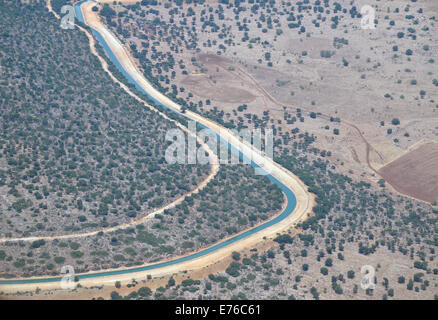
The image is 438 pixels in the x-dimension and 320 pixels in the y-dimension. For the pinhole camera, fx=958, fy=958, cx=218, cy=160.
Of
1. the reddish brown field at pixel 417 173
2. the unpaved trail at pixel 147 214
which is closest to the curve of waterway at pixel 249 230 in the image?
the unpaved trail at pixel 147 214

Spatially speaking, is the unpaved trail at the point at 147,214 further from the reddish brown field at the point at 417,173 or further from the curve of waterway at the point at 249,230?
the reddish brown field at the point at 417,173

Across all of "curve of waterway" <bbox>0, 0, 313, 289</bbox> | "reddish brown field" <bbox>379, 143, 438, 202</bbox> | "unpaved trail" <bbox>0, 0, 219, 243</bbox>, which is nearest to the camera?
"curve of waterway" <bbox>0, 0, 313, 289</bbox>

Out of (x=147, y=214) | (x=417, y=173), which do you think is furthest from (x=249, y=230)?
(x=417, y=173)

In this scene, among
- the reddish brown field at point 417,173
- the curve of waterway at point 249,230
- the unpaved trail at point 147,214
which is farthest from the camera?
the reddish brown field at point 417,173

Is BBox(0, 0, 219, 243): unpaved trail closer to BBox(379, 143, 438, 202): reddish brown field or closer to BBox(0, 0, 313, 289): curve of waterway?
BBox(0, 0, 313, 289): curve of waterway

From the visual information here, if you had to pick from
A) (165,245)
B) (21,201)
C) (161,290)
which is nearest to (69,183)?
(21,201)

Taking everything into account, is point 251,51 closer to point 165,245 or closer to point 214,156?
point 214,156

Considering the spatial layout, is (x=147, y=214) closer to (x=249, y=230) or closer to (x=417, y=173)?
(x=249, y=230)

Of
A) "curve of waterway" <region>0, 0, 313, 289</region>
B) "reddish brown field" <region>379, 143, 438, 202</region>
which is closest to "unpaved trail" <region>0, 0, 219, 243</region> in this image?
"curve of waterway" <region>0, 0, 313, 289</region>
